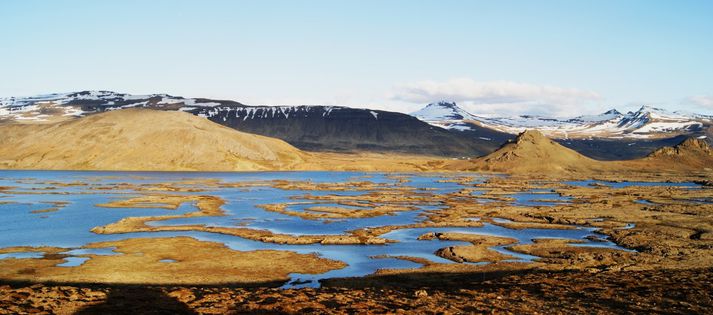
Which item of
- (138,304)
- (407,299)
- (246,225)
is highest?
(407,299)

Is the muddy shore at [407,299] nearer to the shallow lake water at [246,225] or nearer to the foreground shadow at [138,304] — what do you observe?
the foreground shadow at [138,304]

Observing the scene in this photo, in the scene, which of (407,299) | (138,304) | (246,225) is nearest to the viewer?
(138,304)

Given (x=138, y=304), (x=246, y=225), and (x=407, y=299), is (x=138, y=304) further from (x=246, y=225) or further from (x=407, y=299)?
(x=246, y=225)

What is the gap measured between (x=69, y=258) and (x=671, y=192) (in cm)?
10543

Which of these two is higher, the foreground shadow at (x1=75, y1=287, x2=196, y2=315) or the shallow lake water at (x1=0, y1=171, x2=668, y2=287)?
the foreground shadow at (x1=75, y1=287, x2=196, y2=315)

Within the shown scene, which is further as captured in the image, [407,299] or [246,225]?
[246,225]

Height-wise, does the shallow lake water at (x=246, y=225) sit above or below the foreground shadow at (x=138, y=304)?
below

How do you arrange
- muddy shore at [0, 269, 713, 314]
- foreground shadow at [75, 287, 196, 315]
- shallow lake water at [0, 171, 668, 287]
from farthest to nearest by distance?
shallow lake water at [0, 171, 668, 287]
muddy shore at [0, 269, 713, 314]
foreground shadow at [75, 287, 196, 315]

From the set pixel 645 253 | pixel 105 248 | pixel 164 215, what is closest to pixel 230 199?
pixel 164 215

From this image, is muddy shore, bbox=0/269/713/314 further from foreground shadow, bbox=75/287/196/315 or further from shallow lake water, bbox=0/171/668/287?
shallow lake water, bbox=0/171/668/287

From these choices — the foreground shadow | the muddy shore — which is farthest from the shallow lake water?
the foreground shadow

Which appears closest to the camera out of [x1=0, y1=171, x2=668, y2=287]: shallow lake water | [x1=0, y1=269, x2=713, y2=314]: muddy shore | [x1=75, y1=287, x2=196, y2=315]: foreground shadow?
[x1=75, y1=287, x2=196, y2=315]: foreground shadow

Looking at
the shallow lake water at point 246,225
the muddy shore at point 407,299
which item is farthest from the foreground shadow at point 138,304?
the shallow lake water at point 246,225

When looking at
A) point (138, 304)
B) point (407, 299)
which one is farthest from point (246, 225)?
point (407, 299)
